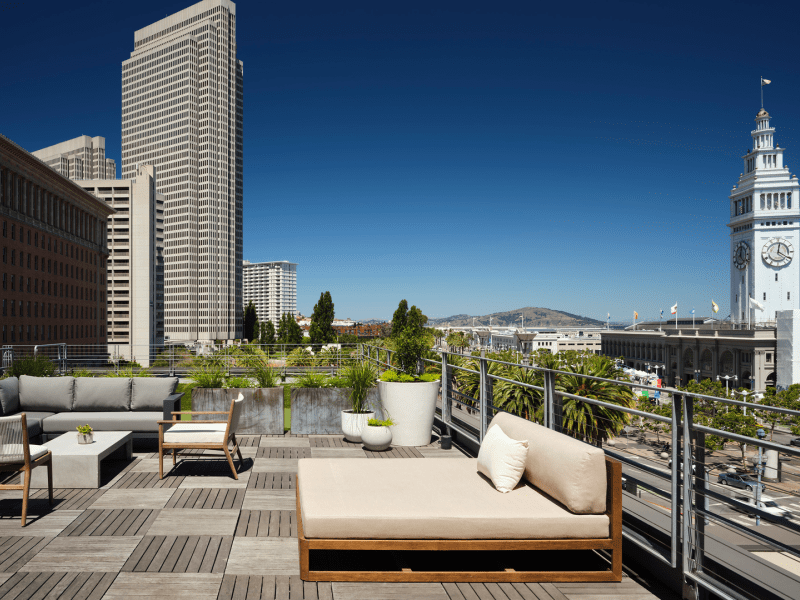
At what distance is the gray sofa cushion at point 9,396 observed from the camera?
6.16 m

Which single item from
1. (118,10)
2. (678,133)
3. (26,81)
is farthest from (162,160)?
(678,133)

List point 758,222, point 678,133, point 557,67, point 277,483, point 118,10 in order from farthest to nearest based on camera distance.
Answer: point 758,222 → point 678,133 → point 118,10 → point 557,67 → point 277,483

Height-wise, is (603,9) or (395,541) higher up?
(603,9)

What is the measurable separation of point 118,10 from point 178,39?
75.4m

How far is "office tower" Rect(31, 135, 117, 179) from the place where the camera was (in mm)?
124500

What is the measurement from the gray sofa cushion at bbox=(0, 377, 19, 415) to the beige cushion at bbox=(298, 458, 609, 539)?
5044mm

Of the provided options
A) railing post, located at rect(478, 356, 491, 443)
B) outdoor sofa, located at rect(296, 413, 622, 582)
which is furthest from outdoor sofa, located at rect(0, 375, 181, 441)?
outdoor sofa, located at rect(296, 413, 622, 582)

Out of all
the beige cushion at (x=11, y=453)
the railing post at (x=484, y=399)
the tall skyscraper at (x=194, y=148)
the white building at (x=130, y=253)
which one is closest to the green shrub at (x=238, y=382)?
the beige cushion at (x=11, y=453)

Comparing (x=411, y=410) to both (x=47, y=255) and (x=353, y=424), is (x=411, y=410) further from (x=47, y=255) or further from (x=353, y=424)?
(x=47, y=255)

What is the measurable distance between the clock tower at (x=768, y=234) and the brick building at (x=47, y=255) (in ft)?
405

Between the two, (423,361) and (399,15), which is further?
(399,15)

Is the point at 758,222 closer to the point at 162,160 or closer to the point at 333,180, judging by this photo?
the point at 333,180

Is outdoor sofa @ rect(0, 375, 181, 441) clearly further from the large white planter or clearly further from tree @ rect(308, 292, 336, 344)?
tree @ rect(308, 292, 336, 344)

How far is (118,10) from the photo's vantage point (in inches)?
1407
